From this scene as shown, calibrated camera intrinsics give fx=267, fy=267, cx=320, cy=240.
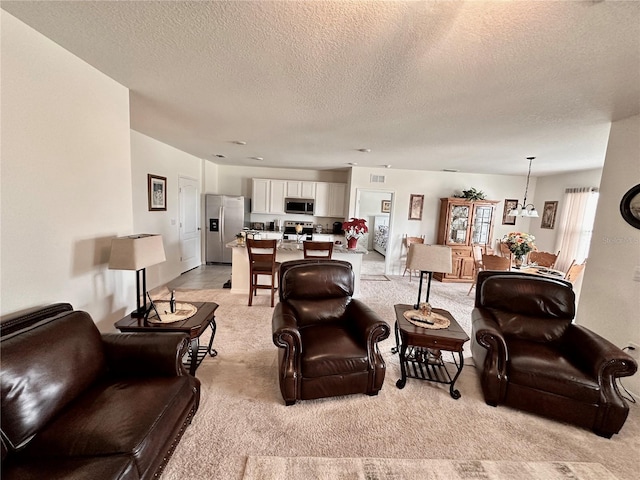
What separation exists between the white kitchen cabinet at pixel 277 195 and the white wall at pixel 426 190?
69.0 inches

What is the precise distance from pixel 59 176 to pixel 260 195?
193 inches

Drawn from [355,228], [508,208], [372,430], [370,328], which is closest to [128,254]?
[370,328]

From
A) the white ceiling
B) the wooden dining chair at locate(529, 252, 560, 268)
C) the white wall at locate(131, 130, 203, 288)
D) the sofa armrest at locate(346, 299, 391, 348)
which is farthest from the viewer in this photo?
the wooden dining chair at locate(529, 252, 560, 268)

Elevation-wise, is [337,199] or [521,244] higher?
[337,199]

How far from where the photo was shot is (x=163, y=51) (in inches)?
69.4

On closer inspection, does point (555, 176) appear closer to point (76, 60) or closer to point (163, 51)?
point (163, 51)

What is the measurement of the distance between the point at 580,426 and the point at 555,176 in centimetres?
567

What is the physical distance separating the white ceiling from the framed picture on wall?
138 centimetres

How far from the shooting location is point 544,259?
15.8 feet

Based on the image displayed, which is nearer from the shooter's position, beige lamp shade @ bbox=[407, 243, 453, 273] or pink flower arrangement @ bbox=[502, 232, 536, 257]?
beige lamp shade @ bbox=[407, 243, 453, 273]

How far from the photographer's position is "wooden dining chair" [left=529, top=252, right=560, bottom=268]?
15.5 ft

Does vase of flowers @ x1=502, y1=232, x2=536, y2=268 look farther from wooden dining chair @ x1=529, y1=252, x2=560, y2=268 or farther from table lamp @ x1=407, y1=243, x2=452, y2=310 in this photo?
table lamp @ x1=407, y1=243, x2=452, y2=310

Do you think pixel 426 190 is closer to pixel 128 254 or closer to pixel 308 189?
pixel 308 189

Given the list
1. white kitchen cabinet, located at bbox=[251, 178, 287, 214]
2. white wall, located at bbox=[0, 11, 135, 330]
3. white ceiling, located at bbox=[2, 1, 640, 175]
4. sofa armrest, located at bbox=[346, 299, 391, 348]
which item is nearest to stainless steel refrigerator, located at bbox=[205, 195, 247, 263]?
white kitchen cabinet, located at bbox=[251, 178, 287, 214]
